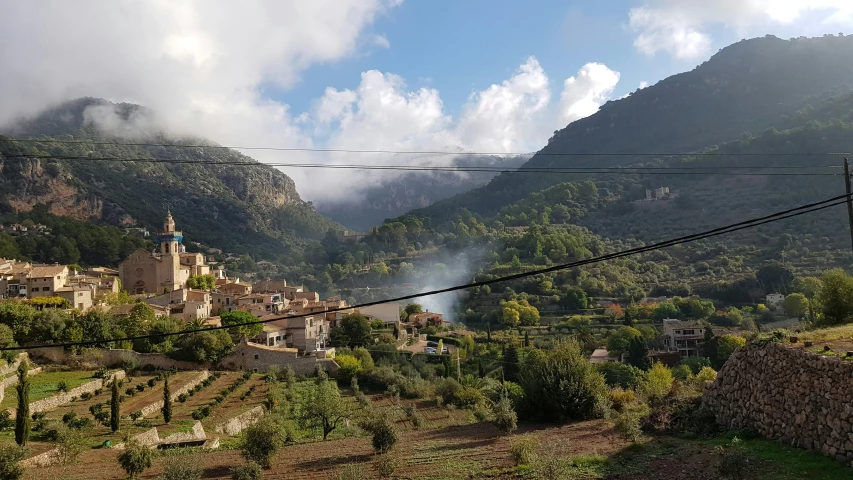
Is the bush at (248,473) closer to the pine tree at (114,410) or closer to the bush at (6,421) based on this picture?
the pine tree at (114,410)

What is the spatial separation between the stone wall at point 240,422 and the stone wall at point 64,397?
146 inches

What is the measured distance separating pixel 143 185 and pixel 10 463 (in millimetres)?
74572

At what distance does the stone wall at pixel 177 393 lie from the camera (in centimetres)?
1965

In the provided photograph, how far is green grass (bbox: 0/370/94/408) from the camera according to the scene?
19.5m

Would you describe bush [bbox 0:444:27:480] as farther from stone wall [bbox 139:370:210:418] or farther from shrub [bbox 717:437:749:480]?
shrub [bbox 717:437:749:480]

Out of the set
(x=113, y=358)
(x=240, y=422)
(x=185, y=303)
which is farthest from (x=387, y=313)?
(x=240, y=422)

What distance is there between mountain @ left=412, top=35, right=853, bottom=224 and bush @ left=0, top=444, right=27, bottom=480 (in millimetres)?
95445

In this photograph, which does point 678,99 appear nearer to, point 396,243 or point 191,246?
point 396,243

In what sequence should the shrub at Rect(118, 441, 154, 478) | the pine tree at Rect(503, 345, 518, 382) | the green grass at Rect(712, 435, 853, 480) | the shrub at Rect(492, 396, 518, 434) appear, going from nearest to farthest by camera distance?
the green grass at Rect(712, 435, 853, 480) < the shrub at Rect(118, 441, 154, 478) < the shrub at Rect(492, 396, 518, 434) < the pine tree at Rect(503, 345, 518, 382)

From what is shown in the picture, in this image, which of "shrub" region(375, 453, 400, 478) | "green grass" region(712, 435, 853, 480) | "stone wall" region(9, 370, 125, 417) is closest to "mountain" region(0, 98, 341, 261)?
"stone wall" region(9, 370, 125, 417)

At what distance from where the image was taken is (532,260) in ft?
217

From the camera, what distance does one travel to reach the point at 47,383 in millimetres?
22344

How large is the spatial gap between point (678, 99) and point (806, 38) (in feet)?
109

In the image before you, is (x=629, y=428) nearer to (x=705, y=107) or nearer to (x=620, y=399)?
(x=620, y=399)
